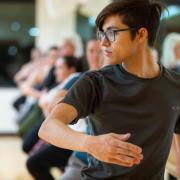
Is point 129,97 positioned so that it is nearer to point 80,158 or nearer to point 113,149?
point 113,149

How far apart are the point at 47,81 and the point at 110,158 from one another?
2909mm

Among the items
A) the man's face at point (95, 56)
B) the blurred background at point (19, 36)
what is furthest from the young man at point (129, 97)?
the blurred background at point (19, 36)

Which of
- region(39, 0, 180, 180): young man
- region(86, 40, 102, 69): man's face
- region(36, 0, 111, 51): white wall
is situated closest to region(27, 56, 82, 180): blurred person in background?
region(86, 40, 102, 69): man's face

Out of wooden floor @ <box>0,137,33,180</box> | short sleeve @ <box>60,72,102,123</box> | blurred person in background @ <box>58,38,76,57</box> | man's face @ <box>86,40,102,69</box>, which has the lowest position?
wooden floor @ <box>0,137,33,180</box>

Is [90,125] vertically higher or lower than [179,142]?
higher

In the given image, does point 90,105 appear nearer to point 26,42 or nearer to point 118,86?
point 118,86

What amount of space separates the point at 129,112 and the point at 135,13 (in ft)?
0.98

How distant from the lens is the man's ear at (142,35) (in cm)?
133

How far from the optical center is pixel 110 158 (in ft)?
3.39

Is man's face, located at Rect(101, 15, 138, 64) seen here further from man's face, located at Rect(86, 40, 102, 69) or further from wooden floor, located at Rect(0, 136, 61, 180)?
wooden floor, located at Rect(0, 136, 61, 180)

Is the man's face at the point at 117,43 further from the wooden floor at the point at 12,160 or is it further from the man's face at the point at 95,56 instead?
the wooden floor at the point at 12,160

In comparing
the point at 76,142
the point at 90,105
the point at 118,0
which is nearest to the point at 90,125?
the point at 90,105

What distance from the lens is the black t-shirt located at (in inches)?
50.7

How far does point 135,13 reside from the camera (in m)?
1.30
